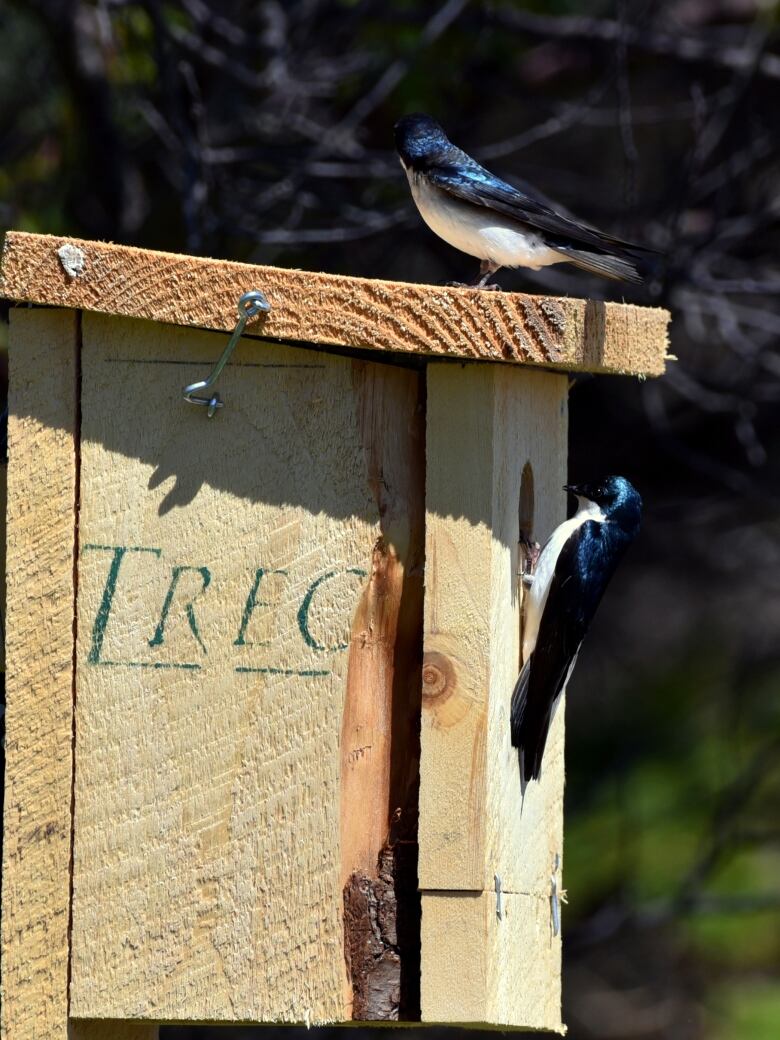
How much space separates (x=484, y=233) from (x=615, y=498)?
527 mm

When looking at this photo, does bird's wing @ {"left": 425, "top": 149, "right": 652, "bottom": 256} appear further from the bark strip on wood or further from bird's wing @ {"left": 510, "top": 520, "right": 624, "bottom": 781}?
the bark strip on wood

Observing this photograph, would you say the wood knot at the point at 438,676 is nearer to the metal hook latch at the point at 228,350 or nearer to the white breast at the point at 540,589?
the white breast at the point at 540,589

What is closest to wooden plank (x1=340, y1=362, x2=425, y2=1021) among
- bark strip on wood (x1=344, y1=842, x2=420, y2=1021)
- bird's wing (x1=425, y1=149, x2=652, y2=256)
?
bark strip on wood (x1=344, y1=842, x2=420, y2=1021)

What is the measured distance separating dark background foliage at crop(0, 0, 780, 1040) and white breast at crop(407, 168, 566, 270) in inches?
41.8

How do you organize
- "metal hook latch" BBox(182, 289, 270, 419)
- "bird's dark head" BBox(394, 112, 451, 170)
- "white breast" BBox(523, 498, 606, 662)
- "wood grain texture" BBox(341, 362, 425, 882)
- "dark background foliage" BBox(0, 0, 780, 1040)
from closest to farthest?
1. "metal hook latch" BBox(182, 289, 270, 419)
2. "wood grain texture" BBox(341, 362, 425, 882)
3. "white breast" BBox(523, 498, 606, 662)
4. "bird's dark head" BBox(394, 112, 451, 170)
5. "dark background foliage" BBox(0, 0, 780, 1040)

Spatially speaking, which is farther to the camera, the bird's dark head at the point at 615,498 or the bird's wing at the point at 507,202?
the bird's dark head at the point at 615,498

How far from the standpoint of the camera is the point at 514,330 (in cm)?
223

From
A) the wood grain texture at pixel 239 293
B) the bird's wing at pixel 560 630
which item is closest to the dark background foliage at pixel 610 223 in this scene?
the bird's wing at pixel 560 630

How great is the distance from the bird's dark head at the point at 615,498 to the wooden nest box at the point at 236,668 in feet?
1.72

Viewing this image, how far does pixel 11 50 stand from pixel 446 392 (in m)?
4.38

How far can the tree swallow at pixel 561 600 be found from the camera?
2.38 meters

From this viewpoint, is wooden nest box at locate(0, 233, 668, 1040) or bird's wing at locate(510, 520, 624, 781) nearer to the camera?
wooden nest box at locate(0, 233, 668, 1040)

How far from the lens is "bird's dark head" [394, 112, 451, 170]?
2.99 m

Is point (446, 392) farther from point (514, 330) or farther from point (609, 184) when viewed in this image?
point (609, 184)
